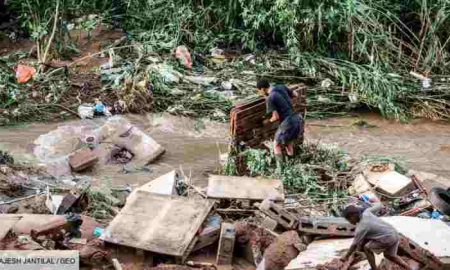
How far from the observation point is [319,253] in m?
6.63

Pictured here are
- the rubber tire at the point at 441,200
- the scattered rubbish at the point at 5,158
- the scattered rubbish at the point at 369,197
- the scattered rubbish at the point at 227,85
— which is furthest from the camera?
the scattered rubbish at the point at 227,85

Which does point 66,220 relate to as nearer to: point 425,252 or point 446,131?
point 425,252

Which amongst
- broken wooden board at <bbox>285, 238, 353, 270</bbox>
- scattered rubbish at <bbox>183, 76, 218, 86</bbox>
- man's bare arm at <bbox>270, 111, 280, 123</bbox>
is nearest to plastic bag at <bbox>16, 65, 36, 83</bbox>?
scattered rubbish at <bbox>183, 76, 218, 86</bbox>

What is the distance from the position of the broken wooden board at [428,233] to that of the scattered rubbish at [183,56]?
561 cm

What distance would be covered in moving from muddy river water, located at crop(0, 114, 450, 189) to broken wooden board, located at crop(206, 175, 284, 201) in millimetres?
1005

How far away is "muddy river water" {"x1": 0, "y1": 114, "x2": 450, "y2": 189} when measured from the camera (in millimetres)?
9469

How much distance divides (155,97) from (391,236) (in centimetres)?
594

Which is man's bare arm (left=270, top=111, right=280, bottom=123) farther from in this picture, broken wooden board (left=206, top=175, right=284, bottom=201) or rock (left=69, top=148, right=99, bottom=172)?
rock (left=69, top=148, right=99, bottom=172)

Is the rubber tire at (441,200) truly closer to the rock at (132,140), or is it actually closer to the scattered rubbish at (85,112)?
the rock at (132,140)

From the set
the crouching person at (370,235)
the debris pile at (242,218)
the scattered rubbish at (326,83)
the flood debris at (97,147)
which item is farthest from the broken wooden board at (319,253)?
the scattered rubbish at (326,83)

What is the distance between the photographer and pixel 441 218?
7.61m

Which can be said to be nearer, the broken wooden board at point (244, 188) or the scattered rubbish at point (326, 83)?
the broken wooden board at point (244, 188)

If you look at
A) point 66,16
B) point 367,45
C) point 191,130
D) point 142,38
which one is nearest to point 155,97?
point 191,130

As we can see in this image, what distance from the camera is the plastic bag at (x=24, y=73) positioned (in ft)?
37.4
